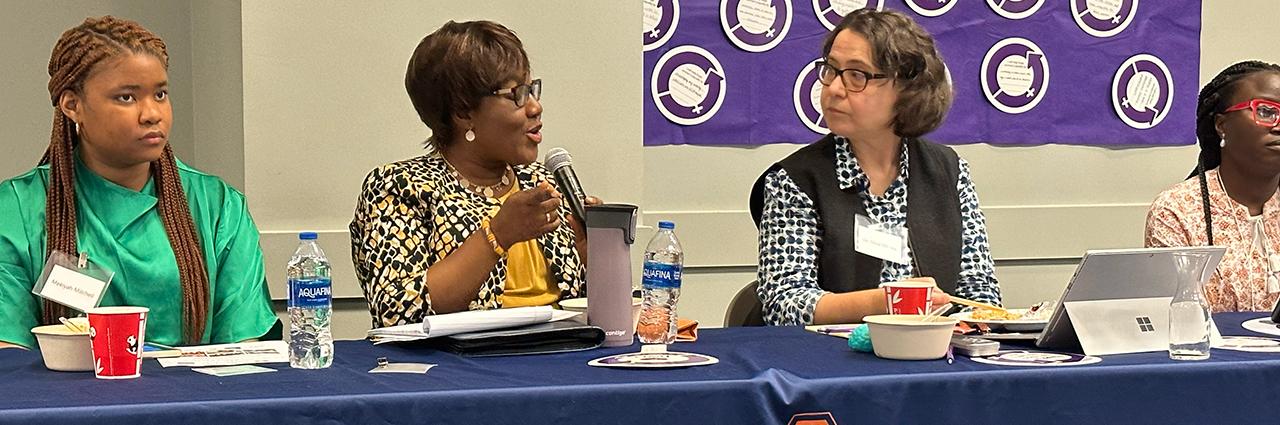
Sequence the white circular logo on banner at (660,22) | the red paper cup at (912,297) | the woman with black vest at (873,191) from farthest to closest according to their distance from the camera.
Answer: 1. the white circular logo on banner at (660,22)
2. the woman with black vest at (873,191)
3. the red paper cup at (912,297)

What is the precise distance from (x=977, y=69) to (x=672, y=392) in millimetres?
2766

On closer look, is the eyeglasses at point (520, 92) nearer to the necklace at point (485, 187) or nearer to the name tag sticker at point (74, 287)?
the necklace at point (485, 187)

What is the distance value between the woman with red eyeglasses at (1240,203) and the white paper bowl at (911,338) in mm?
1356

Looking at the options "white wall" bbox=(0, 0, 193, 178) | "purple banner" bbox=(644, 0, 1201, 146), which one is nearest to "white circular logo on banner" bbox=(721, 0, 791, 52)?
"purple banner" bbox=(644, 0, 1201, 146)

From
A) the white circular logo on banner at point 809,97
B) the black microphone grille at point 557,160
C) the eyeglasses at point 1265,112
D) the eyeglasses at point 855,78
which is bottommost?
the black microphone grille at point 557,160

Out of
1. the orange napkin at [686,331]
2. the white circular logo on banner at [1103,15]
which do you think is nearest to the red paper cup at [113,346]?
the orange napkin at [686,331]

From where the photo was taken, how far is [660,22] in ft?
12.3

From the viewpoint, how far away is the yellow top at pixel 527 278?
8.36 ft

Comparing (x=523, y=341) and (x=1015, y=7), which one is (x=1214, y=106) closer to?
(x=1015, y=7)

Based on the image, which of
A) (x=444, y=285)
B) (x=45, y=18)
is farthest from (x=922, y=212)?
(x=45, y=18)

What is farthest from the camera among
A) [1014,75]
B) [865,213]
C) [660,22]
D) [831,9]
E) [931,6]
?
[1014,75]

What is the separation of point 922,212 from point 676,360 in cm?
113

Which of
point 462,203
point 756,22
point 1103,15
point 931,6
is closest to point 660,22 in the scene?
point 756,22

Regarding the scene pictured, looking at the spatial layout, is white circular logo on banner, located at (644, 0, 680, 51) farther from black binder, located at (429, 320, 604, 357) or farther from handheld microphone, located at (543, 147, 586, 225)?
black binder, located at (429, 320, 604, 357)
